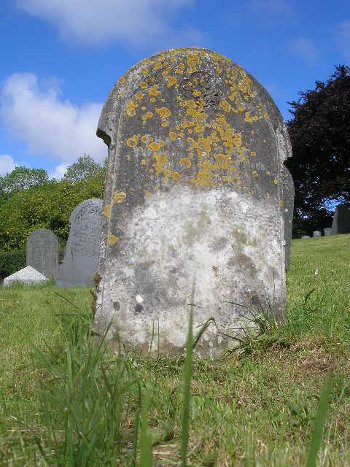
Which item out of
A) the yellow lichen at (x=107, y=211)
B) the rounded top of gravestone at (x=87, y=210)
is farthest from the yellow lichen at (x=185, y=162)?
the rounded top of gravestone at (x=87, y=210)

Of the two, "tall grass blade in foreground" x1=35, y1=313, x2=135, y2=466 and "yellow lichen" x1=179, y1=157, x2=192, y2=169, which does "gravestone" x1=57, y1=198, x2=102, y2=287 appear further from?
"tall grass blade in foreground" x1=35, y1=313, x2=135, y2=466

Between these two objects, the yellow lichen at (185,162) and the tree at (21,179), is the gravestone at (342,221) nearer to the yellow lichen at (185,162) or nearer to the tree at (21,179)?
the yellow lichen at (185,162)

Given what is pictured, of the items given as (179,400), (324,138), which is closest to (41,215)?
(324,138)

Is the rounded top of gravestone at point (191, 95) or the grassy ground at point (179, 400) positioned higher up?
the rounded top of gravestone at point (191, 95)

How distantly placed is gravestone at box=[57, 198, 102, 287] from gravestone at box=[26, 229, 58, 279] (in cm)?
393

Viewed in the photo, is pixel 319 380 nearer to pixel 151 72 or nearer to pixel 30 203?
pixel 151 72

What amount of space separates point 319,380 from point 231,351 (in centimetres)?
98

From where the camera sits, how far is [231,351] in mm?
4016

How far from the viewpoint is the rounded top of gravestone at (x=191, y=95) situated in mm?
4305

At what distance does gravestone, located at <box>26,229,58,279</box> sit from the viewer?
17.2 metres

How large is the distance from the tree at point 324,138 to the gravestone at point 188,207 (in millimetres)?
29136

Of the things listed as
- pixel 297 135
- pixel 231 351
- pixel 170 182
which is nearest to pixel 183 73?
pixel 170 182

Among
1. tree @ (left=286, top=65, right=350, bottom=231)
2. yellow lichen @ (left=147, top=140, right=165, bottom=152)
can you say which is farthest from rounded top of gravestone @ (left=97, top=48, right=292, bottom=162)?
tree @ (left=286, top=65, right=350, bottom=231)

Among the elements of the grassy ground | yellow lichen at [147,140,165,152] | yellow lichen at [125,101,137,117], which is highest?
yellow lichen at [125,101,137,117]
